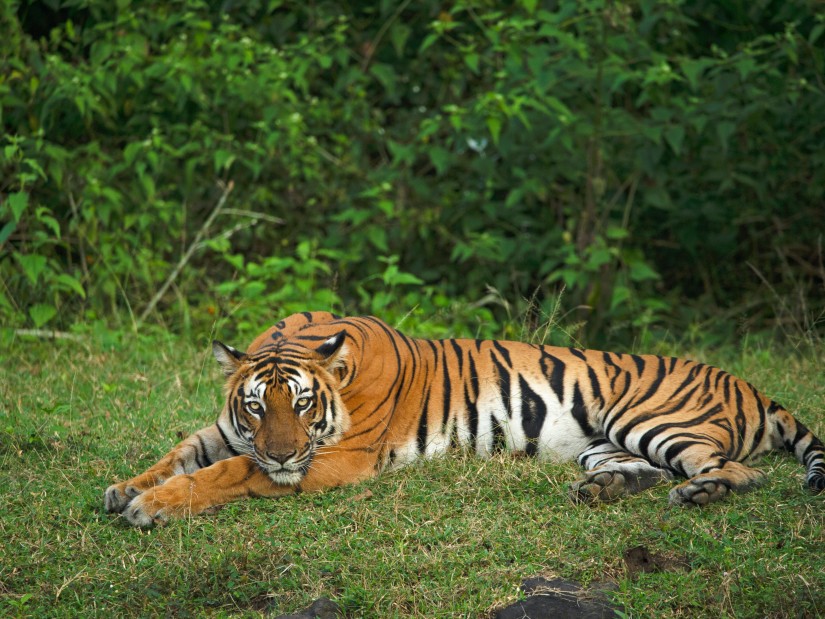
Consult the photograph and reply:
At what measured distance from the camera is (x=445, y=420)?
4465mm

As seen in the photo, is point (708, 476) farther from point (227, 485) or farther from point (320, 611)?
point (227, 485)

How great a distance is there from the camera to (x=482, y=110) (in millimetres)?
7059

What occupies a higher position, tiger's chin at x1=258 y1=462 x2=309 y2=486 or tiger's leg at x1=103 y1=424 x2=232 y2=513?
tiger's chin at x1=258 y1=462 x2=309 y2=486

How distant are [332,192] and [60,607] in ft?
16.9

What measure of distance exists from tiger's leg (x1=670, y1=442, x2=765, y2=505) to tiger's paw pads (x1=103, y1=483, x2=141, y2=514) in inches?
78.5

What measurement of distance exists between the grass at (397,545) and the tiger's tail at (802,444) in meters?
0.07

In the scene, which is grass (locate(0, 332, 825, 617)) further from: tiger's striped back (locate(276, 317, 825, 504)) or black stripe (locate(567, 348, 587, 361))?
black stripe (locate(567, 348, 587, 361))

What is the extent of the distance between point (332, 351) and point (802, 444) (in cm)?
195

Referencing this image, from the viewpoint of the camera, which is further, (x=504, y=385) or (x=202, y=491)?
(x=504, y=385)

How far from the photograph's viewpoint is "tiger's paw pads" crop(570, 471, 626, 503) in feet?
12.9

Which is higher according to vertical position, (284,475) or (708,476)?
(708,476)

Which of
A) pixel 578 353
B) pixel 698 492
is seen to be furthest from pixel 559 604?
pixel 578 353

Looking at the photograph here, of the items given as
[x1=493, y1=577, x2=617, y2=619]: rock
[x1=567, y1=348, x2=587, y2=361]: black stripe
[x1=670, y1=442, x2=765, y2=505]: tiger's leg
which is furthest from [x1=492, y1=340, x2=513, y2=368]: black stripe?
[x1=493, y1=577, x2=617, y2=619]: rock

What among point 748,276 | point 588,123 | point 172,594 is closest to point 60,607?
point 172,594
